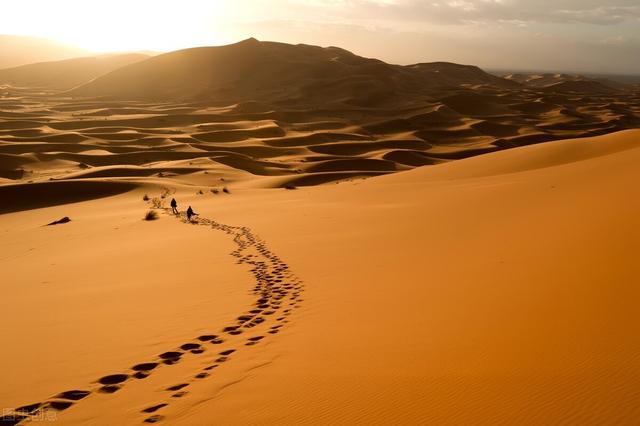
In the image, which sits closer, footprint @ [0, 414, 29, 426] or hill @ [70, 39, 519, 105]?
footprint @ [0, 414, 29, 426]

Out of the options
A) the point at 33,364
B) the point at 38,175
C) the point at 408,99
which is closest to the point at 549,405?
the point at 33,364

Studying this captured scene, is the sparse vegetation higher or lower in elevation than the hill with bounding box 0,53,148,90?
lower

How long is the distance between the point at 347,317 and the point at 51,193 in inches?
938

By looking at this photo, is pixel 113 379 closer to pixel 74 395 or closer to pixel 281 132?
pixel 74 395

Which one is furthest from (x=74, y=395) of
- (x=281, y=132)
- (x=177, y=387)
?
(x=281, y=132)

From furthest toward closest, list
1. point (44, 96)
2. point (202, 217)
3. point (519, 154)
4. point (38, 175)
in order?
point (44, 96) < point (38, 175) < point (519, 154) < point (202, 217)

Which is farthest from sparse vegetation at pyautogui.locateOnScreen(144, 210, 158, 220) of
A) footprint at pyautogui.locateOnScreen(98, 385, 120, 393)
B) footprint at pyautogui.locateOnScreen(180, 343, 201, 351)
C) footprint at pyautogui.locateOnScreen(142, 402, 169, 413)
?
footprint at pyautogui.locateOnScreen(142, 402, 169, 413)

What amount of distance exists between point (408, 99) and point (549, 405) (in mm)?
85688

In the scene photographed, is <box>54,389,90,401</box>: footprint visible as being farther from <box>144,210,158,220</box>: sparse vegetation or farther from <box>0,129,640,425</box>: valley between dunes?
<box>144,210,158,220</box>: sparse vegetation

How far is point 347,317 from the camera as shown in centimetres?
650

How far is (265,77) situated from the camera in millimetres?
99375

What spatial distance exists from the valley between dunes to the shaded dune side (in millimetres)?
10833

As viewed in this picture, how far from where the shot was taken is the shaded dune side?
979 inches

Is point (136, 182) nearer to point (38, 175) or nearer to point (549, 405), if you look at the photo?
point (38, 175)
